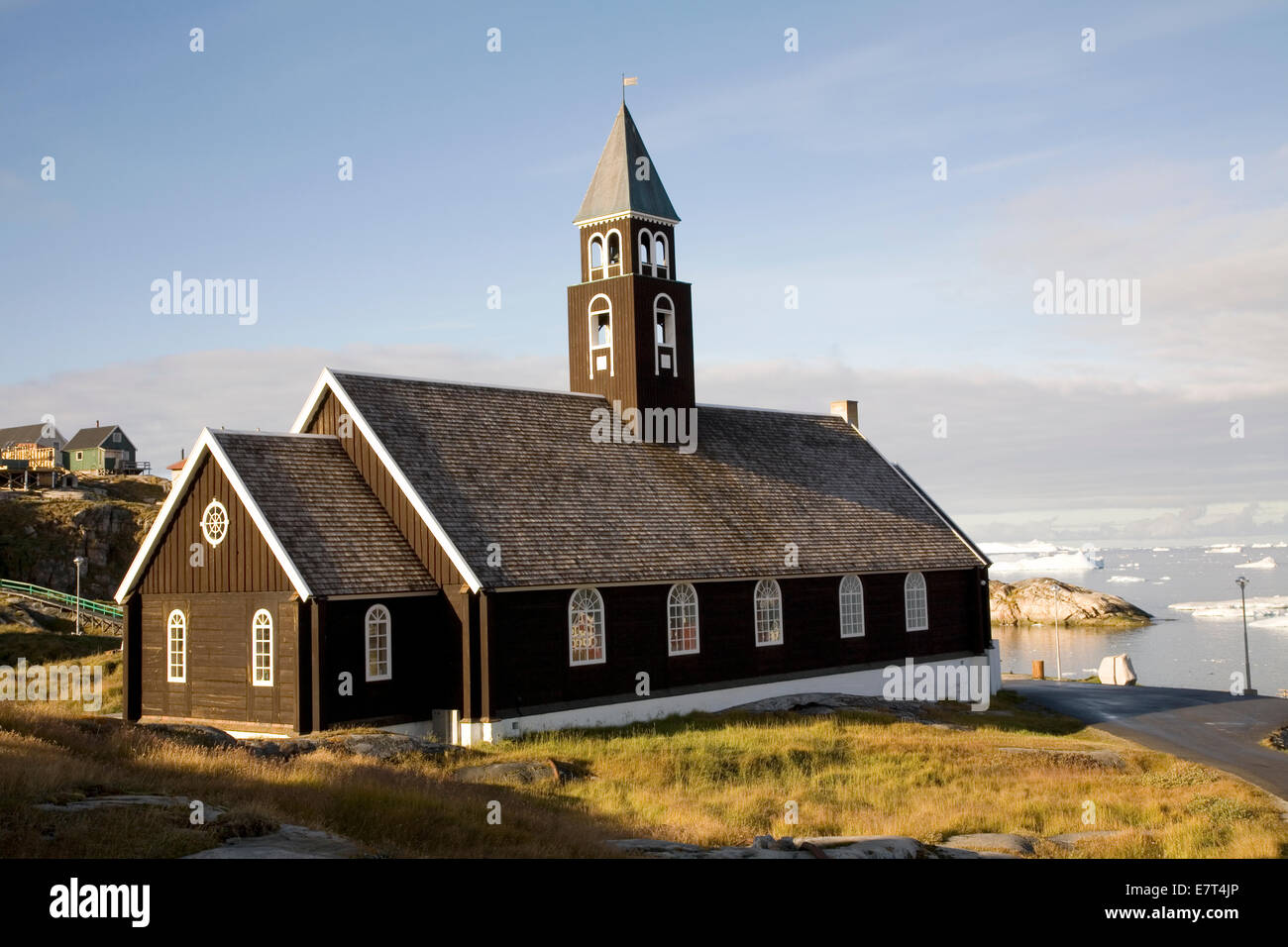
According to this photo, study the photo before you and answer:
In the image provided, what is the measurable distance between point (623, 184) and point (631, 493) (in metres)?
10.4

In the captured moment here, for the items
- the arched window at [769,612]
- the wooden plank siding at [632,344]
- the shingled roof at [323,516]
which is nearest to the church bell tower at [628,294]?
the wooden plank siding at [632,344]

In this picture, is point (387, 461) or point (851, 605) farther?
point (851, 605)

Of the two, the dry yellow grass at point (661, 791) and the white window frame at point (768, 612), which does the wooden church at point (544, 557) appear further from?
the dry yellow grass at point (661, 791)

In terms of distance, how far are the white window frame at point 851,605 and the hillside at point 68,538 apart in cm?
5936

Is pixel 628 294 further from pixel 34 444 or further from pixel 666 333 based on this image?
pixel 34 444

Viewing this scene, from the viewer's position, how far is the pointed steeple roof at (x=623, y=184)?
3856 centimetres

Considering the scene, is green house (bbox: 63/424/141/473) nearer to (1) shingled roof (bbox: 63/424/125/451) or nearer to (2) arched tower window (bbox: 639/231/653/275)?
(1) shingled roof (bbox: 63/424/125/451)

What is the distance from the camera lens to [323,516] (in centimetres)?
2909

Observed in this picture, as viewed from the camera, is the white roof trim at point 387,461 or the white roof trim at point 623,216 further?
the white roof trim at point 623,216


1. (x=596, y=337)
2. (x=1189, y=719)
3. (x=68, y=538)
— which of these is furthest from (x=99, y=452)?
(x=1189, y=719)

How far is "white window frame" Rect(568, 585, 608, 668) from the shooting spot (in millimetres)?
30719

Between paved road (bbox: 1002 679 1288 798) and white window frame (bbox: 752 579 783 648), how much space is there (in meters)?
9.74
